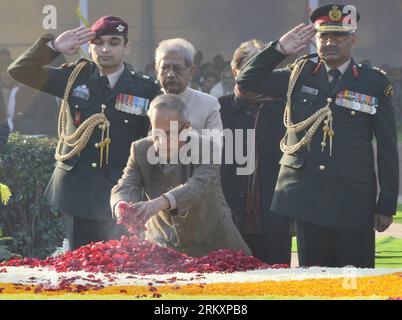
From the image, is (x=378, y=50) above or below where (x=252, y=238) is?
above

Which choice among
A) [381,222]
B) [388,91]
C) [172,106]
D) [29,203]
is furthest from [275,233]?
[29,203]

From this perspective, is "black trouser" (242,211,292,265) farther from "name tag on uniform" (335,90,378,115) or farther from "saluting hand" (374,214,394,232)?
"name tag on uniform" (335,90,378,115)

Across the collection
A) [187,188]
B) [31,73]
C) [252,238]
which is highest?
[31,73]

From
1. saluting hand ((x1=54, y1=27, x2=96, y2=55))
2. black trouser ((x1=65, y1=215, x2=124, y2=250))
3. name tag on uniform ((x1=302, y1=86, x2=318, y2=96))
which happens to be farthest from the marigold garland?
saluting hand ((x1=54, y1=27, x2=96, y2=55))

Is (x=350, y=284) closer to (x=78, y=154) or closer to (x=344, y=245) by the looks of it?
(x=344, y=245)

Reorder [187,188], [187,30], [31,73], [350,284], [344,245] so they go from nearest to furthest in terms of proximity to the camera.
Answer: [350,284], [187,188], [344,245], [31,73], [187,30]

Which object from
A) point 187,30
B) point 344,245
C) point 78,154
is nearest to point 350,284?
point 344,245

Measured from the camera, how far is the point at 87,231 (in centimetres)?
771

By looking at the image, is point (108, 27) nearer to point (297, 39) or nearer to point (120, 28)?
point (120, 28)

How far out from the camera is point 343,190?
7.19 metres

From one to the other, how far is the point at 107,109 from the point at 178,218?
5.56ft

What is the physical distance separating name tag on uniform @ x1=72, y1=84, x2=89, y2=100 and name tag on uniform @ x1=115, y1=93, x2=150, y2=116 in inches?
7.6

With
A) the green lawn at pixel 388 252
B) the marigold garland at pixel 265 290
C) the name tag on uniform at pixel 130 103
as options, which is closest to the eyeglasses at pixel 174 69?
the name tag on uniform at pixel 130 103

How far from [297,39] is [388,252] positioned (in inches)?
205
